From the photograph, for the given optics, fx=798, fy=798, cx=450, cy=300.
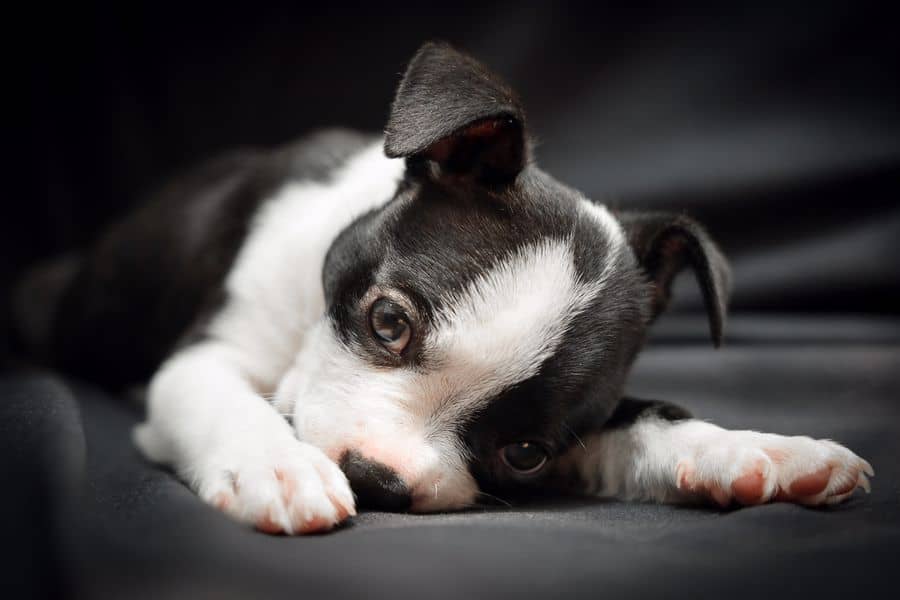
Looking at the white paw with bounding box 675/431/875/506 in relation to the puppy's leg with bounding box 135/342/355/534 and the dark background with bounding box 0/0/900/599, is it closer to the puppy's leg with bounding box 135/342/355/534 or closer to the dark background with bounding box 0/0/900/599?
the dark background with bounding box 0/0/900/599

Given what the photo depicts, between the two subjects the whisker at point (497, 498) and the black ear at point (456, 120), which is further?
the whisker at point (497, 498)

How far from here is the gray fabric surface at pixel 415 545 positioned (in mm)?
1440

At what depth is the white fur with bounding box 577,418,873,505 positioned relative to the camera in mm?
1840

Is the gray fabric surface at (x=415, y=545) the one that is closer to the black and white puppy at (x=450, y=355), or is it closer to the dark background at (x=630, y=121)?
the black and white puppy at (x=450, y=355)

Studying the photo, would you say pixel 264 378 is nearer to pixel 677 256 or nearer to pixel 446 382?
pixel 446 382

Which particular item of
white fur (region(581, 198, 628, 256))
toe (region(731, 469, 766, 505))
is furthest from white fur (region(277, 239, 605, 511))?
toe (region(731, 469, 766, 505))

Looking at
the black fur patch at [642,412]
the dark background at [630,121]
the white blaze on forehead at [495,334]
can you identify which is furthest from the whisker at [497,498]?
the dark background at [630,121]

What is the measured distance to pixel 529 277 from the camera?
2008 millimetres

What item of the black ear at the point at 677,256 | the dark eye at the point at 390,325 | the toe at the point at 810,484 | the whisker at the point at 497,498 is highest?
the black ear at the point at 677,256

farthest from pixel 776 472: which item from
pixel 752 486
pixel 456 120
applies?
pixel 456 120

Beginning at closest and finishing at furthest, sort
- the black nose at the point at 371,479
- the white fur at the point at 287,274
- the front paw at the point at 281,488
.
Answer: the front paw at the point at 281,488
the black nose at the point at 371,479
the white fur at the point at 287,274

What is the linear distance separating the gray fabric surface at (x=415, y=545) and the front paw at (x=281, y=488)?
43mm

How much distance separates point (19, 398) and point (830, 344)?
2977mm

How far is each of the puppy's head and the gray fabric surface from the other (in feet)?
0.47
